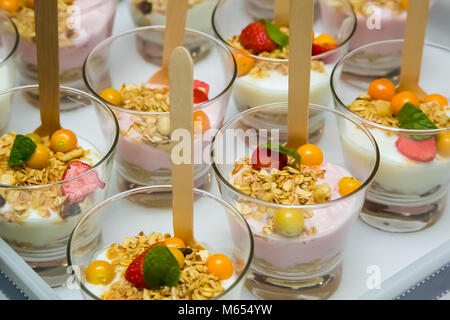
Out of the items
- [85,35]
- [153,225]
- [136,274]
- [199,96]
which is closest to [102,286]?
[136,274]

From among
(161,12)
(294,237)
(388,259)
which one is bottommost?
(388,259)

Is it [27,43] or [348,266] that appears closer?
[348,266]

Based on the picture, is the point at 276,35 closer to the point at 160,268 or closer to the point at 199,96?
the point at 199,96

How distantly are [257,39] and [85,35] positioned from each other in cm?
36

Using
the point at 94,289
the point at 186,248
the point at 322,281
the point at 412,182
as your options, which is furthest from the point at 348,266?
the point at 94,289

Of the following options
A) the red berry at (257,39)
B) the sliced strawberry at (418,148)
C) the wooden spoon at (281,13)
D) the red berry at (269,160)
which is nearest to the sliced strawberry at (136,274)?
the red berry at (269,160)

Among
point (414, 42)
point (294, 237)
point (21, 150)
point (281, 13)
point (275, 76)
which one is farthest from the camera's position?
point (281, 13)

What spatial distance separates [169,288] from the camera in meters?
1.13

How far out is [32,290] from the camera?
3.96 ft

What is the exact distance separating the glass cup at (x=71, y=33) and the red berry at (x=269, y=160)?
51 centimetres

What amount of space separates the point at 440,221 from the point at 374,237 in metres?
0.13

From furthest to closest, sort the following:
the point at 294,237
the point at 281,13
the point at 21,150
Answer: the point at 281,13 → the point at 21,150 → the point at 294,237
